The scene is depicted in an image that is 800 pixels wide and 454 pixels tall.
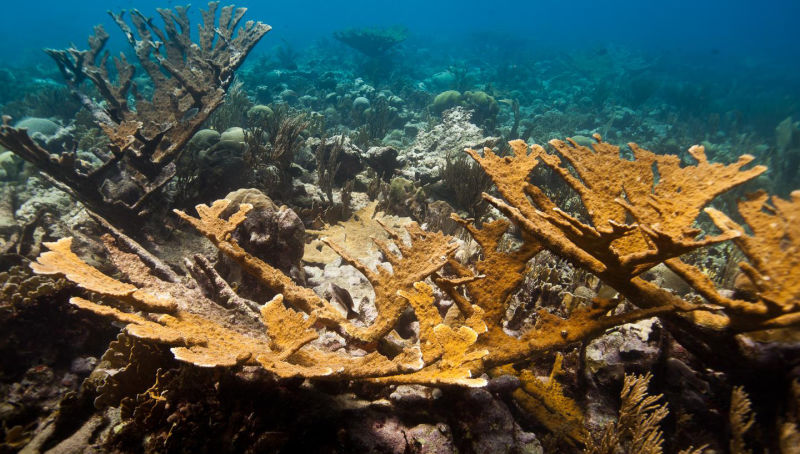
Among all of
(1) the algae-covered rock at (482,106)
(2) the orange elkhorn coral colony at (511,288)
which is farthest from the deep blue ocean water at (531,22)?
(2) the orange elkhorn coral colony at (511,288)

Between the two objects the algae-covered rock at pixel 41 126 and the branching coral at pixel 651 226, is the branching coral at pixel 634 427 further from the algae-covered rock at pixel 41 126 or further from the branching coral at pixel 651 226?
the algae-covered rock at pixel 41 126

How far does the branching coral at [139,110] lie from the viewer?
4.15 metres

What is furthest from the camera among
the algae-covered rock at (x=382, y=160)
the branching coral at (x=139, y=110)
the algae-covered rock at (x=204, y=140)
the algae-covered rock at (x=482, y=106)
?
the algae-covered rock at (x=482, y=106)

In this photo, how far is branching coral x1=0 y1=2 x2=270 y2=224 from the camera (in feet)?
13.6

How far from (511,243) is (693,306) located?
366 centimetres

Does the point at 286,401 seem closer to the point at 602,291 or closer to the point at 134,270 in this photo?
the point at 134,270

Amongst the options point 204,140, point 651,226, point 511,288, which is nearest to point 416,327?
point 511,288

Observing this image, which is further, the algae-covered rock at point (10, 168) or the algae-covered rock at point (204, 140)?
the algae-covered rock at point (10, 168)

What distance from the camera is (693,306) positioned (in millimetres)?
2105

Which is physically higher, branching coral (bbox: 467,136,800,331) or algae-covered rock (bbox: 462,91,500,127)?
algae-covered rock (bbox: 462,91,500,127)

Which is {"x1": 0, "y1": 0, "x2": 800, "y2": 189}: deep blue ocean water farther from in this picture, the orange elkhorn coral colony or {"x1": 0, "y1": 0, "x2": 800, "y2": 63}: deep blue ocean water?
the orange elkhorn coral colony

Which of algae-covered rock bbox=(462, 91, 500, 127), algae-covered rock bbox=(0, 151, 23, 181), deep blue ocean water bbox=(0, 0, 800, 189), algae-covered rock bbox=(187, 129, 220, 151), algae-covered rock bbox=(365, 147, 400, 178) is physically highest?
deep blue ocean water bbox=(0, 0, 800, 189)

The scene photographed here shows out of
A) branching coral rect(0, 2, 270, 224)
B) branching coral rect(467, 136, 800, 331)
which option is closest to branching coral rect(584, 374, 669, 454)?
branching coral rect(467, 136, 800, 331)

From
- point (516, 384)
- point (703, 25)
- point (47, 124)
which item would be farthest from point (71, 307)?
point (703, 25)
